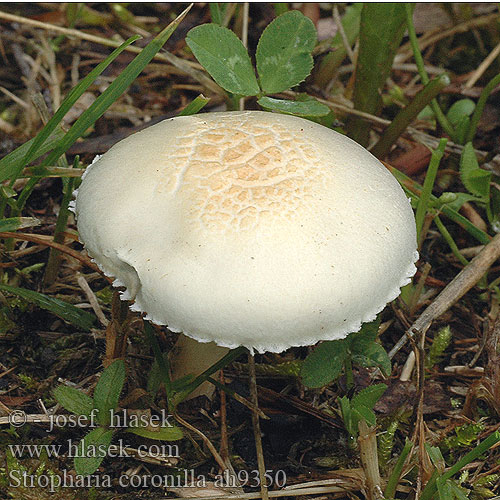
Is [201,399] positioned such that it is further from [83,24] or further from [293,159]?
[83,24]

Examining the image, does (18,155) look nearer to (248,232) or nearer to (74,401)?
(74,401)

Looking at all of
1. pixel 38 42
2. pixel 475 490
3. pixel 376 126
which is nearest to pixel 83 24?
pixel 38 42

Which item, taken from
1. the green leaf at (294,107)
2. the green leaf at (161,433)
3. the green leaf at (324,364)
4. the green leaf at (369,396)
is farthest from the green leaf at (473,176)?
the green leaf at (161,433)

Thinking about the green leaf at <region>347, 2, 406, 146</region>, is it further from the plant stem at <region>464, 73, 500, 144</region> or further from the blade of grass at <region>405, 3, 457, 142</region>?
the plant stem at <region>464, 73, 500, 144</region>

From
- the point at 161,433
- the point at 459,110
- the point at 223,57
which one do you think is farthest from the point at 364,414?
the point at 459,110

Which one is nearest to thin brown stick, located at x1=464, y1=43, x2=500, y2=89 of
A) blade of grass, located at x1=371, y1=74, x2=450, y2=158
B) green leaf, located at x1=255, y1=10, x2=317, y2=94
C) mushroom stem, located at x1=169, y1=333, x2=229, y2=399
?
blade of grass, located at x1=371, y1=74, x2=450, y2=158

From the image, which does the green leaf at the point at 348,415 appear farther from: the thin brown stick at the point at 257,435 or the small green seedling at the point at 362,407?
the thin brown stick at the point at 257,435
